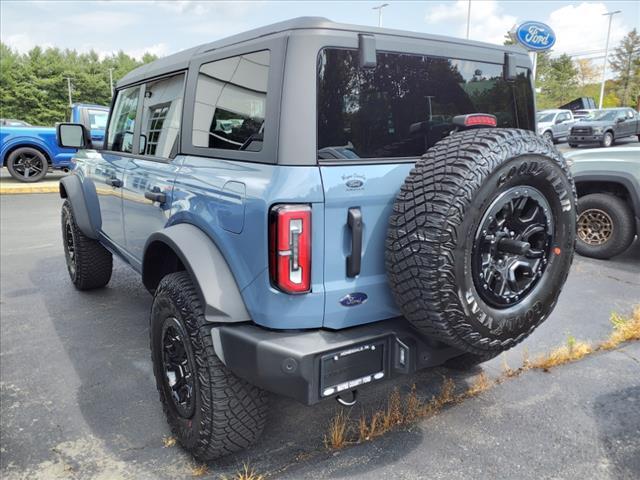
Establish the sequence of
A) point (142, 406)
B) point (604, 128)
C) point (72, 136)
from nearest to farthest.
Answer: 1. point (142, 406)
2. point (72, 136)
3. point (604, 128)

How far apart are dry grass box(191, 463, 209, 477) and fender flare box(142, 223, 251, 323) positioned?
0.75m

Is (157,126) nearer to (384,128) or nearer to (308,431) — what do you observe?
(384,128)

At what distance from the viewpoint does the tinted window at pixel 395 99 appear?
2.10m

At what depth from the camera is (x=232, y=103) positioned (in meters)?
2.38

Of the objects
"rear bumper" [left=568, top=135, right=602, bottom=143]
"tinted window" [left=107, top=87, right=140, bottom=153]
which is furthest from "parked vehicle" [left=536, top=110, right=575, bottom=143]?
"tinted window" [left=107, top=87, right=140, bottom=153]

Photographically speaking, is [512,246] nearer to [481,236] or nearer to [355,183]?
[481,236]

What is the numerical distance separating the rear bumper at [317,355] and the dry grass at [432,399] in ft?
1.93

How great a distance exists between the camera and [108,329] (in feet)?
13.5

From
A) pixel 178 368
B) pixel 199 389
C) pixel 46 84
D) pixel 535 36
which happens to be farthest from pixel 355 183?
pixel 46 84

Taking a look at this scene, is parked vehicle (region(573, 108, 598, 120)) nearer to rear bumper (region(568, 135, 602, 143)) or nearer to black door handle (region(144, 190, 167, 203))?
rear bumper (region(568, 135, 602, 143))

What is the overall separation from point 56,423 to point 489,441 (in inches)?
88.6

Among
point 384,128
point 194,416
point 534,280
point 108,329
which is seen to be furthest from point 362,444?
point 108,329

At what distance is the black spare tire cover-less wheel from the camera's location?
1918 millimetres

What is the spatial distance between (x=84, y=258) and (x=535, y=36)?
921 centimetres
